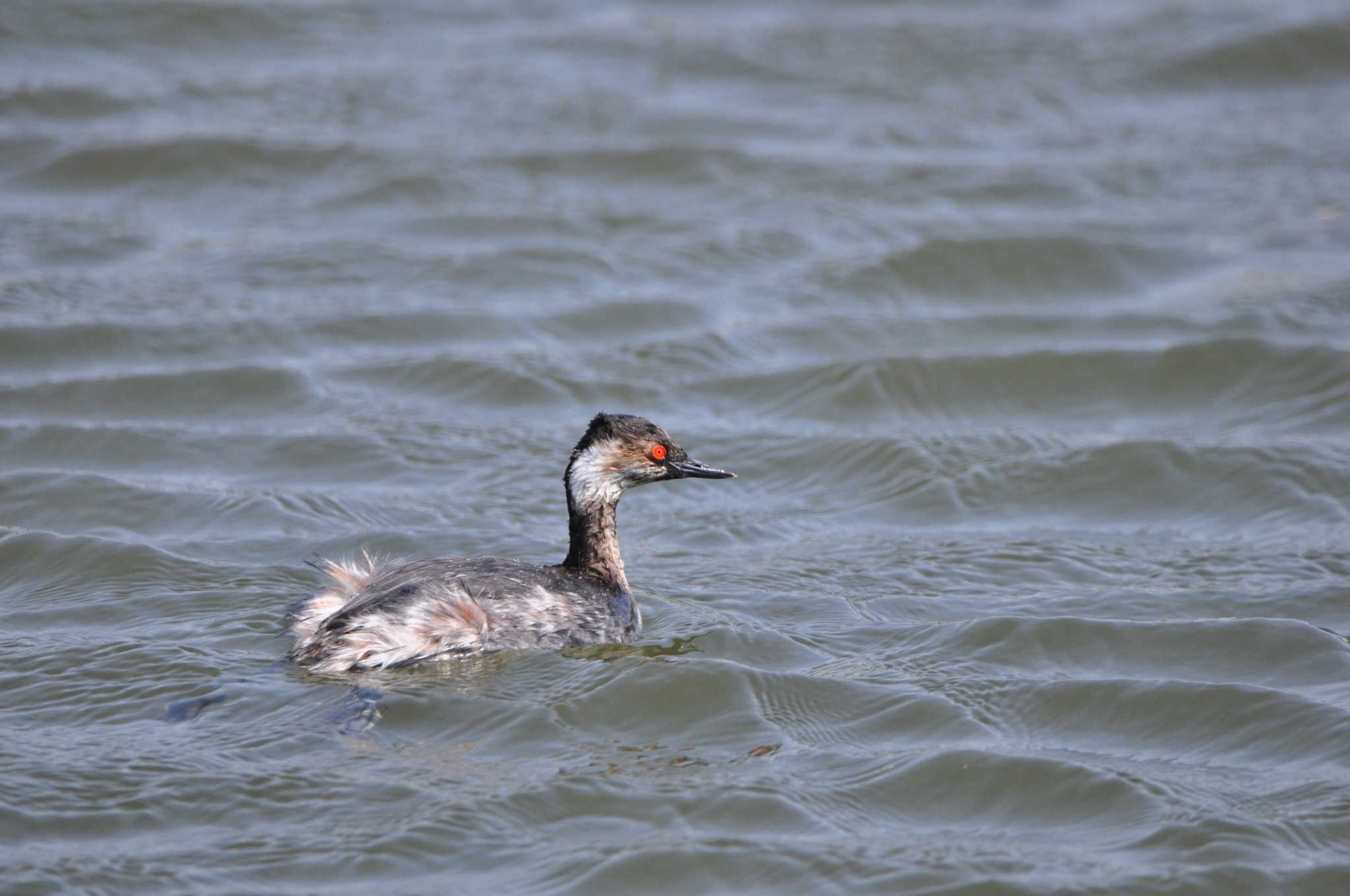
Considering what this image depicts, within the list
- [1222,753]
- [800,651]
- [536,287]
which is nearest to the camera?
[1222,753]

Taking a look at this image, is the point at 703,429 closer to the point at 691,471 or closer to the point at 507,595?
the point at 691,471

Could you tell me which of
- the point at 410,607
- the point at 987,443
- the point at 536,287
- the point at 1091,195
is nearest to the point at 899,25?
the point at 1091,195

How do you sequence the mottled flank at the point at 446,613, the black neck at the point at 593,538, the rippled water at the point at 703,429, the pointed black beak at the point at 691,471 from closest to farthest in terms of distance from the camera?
1. the rippled water at the point at 703,429
2. the mottled flank at the point at 446,613
3. the black neck at the point at 593,538
4. the pointed black beak at the point at 691,471

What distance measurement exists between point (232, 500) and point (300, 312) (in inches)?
87.8

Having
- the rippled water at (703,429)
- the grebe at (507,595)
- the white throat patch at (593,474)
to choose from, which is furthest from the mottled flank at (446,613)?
the white throat patch at (593,474)

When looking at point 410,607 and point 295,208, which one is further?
point 295,208

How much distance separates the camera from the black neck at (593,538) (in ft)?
22.3

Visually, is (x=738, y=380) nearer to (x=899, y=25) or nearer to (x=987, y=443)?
(x=987, y=443)

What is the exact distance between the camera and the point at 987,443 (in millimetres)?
8695

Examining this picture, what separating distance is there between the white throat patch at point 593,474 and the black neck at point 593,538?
0.08 feet

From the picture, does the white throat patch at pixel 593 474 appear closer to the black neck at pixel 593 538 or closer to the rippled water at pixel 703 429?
the black neck at pixel 593 538

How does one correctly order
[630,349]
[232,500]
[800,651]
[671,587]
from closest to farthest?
1. [800,651]
2. [671,587]
3. [232,500]
4. [630,349]

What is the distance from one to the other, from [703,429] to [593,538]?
195 centimetres

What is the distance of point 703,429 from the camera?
869cm
